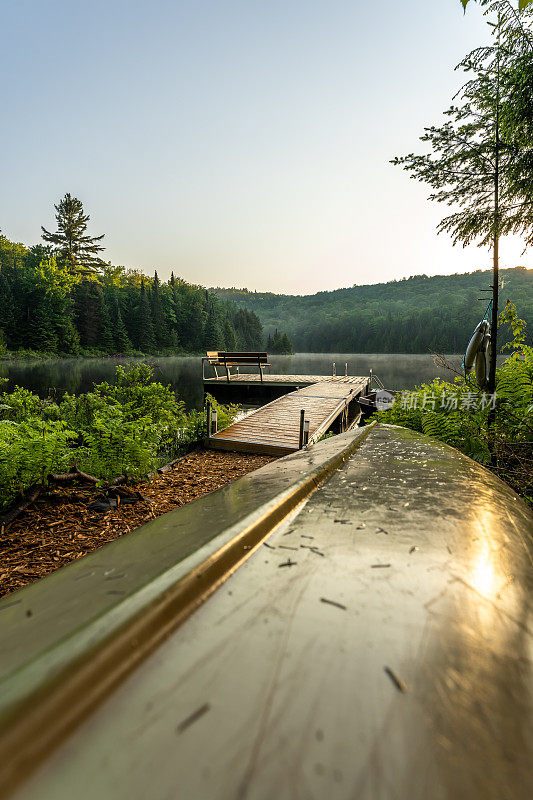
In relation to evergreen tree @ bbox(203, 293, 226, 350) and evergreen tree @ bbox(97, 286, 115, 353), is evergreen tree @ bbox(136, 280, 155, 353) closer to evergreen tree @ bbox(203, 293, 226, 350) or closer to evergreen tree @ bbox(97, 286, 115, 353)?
evergreen tree @ bbox(97, 286, 115, 353)

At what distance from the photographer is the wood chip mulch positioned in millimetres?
3605

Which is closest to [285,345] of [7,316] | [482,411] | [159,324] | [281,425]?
[159,324]

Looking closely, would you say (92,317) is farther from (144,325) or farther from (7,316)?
(7,316)

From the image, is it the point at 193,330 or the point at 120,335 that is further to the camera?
the point at 193,330

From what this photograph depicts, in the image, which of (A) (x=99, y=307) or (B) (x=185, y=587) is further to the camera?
(A) (x=99, y=307)

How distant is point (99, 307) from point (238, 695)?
77.5 m

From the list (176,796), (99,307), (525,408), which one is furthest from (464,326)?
(176,796)

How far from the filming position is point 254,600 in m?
0.84

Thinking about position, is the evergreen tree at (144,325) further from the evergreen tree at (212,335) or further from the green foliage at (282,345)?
the green foliage at (282,345)

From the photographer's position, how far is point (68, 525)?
4.43 m

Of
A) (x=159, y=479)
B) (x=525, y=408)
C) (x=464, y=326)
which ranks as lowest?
(x=159, y=479)

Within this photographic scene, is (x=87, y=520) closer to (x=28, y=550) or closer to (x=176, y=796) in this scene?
(x=28, y=550)

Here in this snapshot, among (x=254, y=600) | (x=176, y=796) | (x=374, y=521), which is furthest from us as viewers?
(x=374, y=521)

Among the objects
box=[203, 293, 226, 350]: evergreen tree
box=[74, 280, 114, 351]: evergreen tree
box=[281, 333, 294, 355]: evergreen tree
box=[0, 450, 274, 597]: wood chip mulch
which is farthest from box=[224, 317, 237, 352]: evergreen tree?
box=[0, 450, 274, 597]: wood chip mulch
